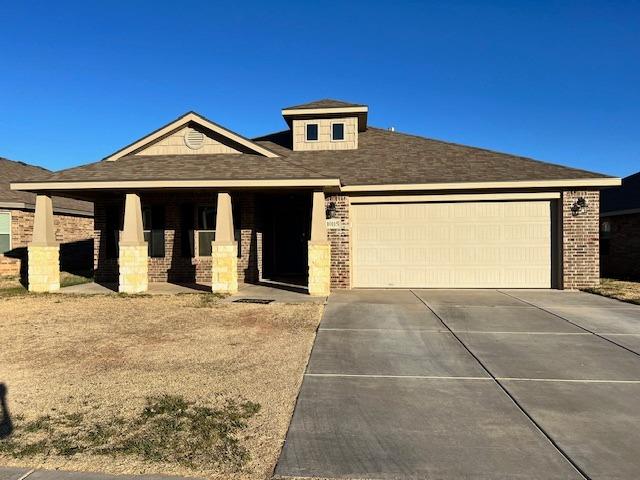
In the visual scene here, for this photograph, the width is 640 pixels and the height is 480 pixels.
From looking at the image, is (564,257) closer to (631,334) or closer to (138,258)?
(631,334)

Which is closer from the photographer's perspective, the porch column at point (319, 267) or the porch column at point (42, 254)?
the porch column at point (319, 267)

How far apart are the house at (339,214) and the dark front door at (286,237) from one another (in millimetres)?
482

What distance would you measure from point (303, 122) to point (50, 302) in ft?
33.3

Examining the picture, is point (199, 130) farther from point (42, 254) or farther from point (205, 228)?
point (42, 254)

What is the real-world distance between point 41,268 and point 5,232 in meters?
5.53

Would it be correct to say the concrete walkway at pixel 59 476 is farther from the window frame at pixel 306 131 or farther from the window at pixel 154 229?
the window frame at pixel 306 131

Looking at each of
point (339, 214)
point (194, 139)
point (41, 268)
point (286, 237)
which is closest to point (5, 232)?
point (41, 268)

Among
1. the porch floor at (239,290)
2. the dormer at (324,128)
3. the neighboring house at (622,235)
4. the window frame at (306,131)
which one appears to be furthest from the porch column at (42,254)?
the neighboring house at (622,235)

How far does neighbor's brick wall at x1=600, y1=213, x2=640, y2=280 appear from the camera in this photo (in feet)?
51.2

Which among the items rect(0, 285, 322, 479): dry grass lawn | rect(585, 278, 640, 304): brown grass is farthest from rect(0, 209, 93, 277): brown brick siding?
rect(585, 278, 640, 304): brown grass

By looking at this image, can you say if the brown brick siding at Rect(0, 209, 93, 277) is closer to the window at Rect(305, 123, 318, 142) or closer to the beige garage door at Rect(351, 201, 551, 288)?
the window at Rect(305, 123, 318, 142)

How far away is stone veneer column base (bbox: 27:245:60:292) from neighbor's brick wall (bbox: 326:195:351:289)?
809cm

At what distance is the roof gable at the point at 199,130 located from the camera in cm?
1340

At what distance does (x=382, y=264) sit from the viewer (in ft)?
42.7
